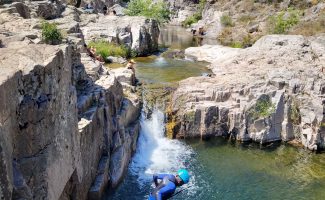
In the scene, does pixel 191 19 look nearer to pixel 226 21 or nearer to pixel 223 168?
pixel 226 21

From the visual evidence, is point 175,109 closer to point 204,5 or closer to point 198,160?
point 198,160

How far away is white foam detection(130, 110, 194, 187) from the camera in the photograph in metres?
20.1

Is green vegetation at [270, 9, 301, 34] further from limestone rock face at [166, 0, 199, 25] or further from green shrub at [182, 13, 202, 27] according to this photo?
limestone rock face at [166, 0, 199, 25]

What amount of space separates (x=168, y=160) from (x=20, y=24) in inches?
400

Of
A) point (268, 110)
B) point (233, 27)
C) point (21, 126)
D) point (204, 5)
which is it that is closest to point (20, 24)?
point (21, 126)

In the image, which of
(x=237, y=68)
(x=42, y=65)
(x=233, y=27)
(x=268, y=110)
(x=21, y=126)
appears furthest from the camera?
(x=233, y=27)

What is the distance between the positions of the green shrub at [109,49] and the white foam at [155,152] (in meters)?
9.62

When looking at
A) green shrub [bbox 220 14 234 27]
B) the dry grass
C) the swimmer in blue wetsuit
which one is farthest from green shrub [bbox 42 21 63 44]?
green shrub [bbox 220 14 234 27]

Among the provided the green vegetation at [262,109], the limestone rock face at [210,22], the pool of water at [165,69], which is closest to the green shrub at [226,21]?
the limestone rock face at [210,22]

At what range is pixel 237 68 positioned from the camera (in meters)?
28.8

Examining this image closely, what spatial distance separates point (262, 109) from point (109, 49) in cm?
1472

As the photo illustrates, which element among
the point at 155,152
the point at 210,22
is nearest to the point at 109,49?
the point at 155,152

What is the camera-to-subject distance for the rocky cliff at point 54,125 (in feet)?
34.3

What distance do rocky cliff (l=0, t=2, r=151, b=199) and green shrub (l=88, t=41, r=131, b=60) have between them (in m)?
11.1
